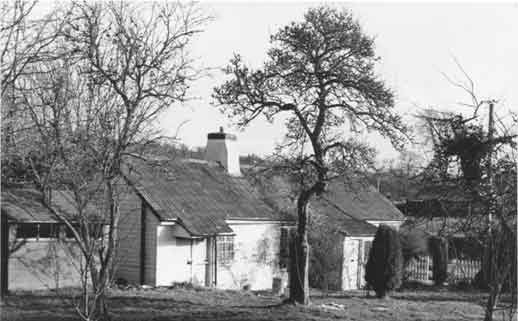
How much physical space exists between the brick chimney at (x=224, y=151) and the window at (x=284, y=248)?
12.7 ft

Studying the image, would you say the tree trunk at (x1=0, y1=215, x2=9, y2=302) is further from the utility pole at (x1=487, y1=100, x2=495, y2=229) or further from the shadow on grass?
the utility pole at (x1=487, y1=100, x2=495, y2=229)

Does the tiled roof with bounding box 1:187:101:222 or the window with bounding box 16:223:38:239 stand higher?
the tiled roof with bounding box 1:187:101:222

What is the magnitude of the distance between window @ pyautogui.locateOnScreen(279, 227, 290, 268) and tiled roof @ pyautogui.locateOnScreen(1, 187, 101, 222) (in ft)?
32.1

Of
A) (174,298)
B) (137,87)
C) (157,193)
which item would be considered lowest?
(174,298)

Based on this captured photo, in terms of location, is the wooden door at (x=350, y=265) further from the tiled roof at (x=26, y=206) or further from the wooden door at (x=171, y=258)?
the tiled roof at (x=26, y=206)

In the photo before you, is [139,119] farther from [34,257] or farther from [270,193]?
[270,193]

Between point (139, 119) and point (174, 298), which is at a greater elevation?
point (139, 119)

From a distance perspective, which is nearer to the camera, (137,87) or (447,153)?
(447,153)

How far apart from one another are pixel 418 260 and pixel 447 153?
18.5 metres

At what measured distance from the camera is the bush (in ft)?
62.3

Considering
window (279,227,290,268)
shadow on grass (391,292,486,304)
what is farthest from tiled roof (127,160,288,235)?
shadow on grass (391,292,486,304)

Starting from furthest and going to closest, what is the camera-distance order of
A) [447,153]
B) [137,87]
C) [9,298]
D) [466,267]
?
[466,267]
[9,298]
[137,87]
[447,153]

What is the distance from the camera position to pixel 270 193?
1050 inches

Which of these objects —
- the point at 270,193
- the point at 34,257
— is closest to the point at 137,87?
the point at 34,257
